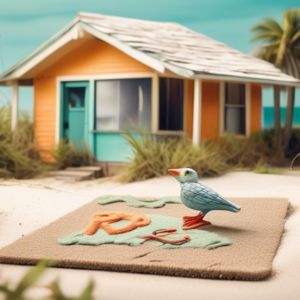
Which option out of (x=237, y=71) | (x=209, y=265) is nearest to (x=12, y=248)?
(x=209, y=265)

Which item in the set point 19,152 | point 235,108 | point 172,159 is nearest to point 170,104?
point 235,108

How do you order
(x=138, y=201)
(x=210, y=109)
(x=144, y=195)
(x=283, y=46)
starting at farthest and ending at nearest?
(x=283, y=46) < (x=210, y=109) < (x=144, y=195) < (x=138, y=201)

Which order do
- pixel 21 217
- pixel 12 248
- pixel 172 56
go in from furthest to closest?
pixel 172 56
pixel 21 217
pixel 12 248

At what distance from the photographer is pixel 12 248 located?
15.0ft

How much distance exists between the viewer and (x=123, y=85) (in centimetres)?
1033

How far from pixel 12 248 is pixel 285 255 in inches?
106

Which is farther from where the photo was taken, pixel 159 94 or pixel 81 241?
pixel 159 94

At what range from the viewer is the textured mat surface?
12.3 feet

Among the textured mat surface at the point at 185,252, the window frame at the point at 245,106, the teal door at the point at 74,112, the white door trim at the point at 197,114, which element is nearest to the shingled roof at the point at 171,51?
the white door trim at the point at 197,114

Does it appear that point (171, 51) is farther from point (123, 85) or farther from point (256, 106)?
point (256, 106)

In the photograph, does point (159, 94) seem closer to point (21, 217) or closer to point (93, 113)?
point (93, 113)

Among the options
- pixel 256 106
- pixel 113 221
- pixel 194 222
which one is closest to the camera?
pixel 194 222

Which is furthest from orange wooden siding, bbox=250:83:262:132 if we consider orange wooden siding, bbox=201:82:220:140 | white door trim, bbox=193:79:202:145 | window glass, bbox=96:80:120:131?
window glass, bbox=96:80:120:131

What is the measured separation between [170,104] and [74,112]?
2457mm
